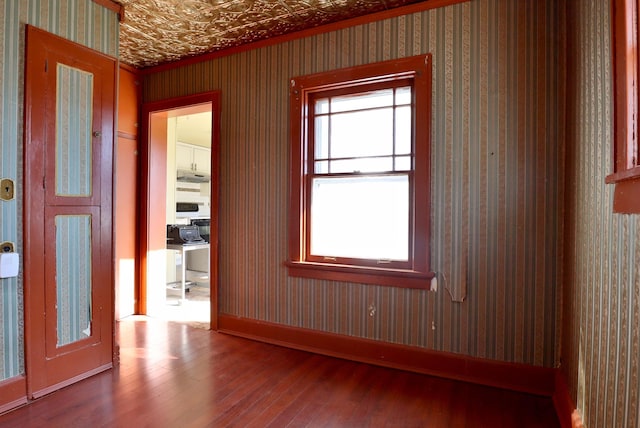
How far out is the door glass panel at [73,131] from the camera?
249cm

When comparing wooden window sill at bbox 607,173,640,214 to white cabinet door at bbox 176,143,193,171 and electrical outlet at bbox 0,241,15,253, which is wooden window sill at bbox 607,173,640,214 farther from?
white cabinet door at bbox 176,143,193,171

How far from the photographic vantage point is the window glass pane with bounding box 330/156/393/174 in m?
2.94

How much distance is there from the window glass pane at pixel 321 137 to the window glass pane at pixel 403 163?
0.64 m

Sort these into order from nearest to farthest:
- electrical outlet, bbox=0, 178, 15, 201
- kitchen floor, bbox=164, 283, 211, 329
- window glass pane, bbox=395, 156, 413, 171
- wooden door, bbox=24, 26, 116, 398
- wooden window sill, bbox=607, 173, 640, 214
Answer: wooden window sill, bbox=607, 173, 640, 214 < electrical outlet, bbox=0, 178, 15, 201 < wooden door, bbox=24, 26, 116, 398 < window glass pane, bbox=395, 156, 413, 171 < kitchen floor, bbox=164, 283, 211, 329

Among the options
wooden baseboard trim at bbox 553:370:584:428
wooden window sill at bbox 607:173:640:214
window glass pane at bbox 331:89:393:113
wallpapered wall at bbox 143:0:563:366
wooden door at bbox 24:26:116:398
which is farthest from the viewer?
window glass pane at bbox 331:89:393:113

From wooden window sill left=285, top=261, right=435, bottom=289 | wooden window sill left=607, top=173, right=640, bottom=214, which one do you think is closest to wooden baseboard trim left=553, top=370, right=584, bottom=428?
wooden window sill left=285, top=261, right=435, bottom=289

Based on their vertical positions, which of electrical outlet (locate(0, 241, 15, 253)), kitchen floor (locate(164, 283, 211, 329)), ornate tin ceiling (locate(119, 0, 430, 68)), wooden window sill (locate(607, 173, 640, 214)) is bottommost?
kitchen floor (locate(164, 283, 211, 329))

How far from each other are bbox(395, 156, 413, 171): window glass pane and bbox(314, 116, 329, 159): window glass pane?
64cm

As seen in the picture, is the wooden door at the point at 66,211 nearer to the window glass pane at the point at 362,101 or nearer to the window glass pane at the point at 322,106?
the window glass pane at the point at 322,106

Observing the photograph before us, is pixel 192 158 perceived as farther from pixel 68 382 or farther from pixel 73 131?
pixel 68 382

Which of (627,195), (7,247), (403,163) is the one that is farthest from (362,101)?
(7,247)

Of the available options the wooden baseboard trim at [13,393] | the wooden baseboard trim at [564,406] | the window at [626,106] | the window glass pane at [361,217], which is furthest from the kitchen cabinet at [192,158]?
the window at [626,106]

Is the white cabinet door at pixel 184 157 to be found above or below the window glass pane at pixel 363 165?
above

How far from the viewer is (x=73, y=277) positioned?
2.57m
